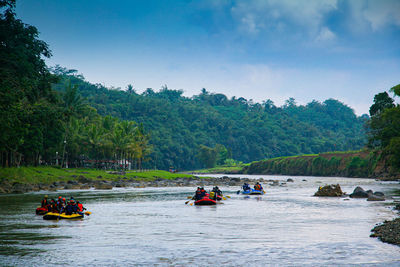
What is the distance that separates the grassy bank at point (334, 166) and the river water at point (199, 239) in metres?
68.8

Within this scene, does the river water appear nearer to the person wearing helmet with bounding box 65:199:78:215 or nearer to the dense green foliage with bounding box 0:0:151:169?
the person wearing helmet with bounding box 65:199:78:215

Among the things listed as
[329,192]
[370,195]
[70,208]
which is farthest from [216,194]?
[70,208]

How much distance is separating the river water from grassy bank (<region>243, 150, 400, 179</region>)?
226ft

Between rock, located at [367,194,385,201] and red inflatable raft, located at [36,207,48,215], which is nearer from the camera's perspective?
red inflatable raft, located at [36,207,48,215]

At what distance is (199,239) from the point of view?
2403 cm

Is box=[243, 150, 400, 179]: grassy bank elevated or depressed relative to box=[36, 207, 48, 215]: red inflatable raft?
elevated

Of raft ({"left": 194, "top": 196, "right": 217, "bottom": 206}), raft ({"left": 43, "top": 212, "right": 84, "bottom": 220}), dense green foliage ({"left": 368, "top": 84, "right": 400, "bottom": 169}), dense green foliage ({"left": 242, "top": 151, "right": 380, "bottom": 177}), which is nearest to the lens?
raft ({"left": 43, "top": 212, "right": 84, "bottom": 220})

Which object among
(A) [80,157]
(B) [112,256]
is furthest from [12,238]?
(A) [80,157]

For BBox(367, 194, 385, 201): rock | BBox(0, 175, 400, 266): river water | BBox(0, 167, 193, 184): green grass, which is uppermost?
BBox(0, 167, 193, 184): green grass

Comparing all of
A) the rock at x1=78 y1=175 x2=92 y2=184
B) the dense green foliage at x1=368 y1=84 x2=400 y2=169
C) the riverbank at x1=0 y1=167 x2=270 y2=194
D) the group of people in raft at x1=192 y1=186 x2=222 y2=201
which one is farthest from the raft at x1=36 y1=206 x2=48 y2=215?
the dense green foliage at x1=368 y1=84 x2=400 y2=169

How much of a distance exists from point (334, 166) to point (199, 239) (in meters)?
119

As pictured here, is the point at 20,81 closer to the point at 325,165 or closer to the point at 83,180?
the point at 83,180

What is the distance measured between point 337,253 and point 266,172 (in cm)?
15620

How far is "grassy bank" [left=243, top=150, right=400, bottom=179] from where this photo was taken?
106825 millimetres
